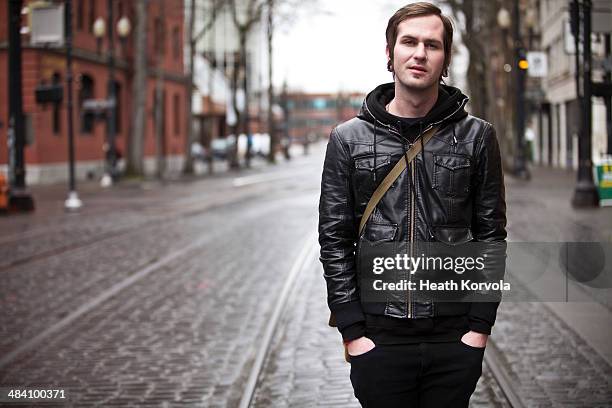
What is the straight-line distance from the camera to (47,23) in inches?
912

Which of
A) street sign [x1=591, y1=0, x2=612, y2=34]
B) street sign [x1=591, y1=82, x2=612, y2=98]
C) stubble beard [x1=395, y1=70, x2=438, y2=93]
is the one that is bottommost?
stubble beard [x1=395, y1=70, x2=438, y2=93]

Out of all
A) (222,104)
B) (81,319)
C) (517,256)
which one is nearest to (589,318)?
(81,319)

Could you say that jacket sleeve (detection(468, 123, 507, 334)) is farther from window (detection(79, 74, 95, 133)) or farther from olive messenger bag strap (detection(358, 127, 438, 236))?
window (detection(79, 74, 95, 133))

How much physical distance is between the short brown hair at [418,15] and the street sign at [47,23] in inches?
825

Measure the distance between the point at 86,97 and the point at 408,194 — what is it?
138 ft

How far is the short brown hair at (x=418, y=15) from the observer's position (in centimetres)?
312

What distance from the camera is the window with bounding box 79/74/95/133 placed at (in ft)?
142

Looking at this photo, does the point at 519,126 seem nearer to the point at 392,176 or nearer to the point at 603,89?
the point at 603,89

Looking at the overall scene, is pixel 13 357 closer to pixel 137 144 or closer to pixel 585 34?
pixel 585 34

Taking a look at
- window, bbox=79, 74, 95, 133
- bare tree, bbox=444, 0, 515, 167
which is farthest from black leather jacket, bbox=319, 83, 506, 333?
window, bbox=79, 74, 95, 133

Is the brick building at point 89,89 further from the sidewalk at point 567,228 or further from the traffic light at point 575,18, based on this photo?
the traffic light at point 575,18

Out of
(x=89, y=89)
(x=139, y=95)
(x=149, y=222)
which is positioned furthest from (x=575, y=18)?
(x=89, y=89)

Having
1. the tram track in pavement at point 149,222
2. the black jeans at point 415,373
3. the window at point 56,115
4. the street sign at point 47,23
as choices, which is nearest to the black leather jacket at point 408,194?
the black jeans at point 415,373

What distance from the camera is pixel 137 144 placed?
1453 inches
